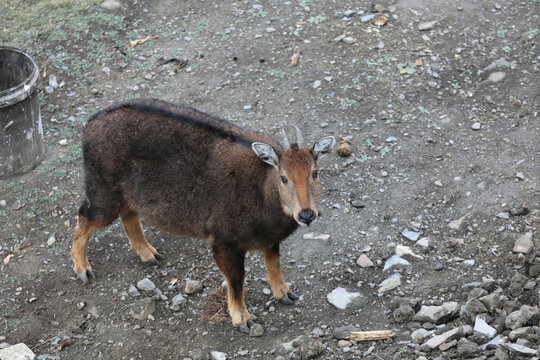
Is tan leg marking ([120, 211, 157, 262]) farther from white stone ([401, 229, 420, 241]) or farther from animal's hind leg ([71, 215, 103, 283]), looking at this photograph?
white stone ([401, 229, 420, 241])

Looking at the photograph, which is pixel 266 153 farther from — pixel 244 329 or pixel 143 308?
pixel 143 308

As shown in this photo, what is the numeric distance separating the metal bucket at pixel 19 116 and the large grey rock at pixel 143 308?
3.79 m

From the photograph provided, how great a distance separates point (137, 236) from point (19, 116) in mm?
3174

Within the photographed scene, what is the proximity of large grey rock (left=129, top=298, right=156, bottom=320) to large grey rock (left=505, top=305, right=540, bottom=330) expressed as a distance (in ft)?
14.0

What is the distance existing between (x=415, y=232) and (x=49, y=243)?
17.3 feet

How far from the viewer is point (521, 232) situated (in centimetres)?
833

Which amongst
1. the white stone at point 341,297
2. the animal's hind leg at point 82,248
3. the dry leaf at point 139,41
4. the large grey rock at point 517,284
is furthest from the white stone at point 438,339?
the dry leaf at point 139,41

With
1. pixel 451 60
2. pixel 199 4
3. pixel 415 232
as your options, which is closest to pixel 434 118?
pixel 451 60

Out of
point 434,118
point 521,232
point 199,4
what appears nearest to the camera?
point 521,232

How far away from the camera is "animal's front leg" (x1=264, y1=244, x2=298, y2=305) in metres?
7.89

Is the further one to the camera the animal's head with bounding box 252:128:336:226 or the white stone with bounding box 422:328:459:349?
the animal's head with bounding box 252:128:336:226

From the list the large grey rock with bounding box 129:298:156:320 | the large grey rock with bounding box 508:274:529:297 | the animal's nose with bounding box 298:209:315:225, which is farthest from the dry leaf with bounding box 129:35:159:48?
the large grey rock with bounding box 508:274:529:297

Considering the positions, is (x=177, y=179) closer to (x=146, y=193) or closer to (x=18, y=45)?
(x=146, y=193)

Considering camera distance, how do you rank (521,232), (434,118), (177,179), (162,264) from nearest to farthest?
1. (177,179)
2. (521,232)
3. (162,264)
4. (434,118)
